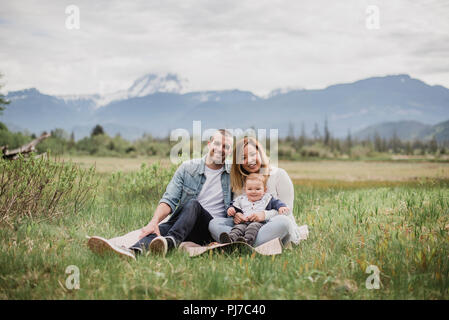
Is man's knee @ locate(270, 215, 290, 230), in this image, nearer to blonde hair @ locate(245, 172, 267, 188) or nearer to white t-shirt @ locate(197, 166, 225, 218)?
blonde hair @ locate(245, 172, 267, 188)

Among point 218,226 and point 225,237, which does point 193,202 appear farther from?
point 225,237

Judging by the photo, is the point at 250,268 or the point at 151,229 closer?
the point at 250,268

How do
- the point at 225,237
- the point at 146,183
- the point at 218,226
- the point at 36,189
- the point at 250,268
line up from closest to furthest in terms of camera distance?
the point at 250,268
the point at 225,237
the point at 218,226
the point at 36,189
the point at 146,183

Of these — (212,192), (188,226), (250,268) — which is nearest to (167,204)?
(188,226)

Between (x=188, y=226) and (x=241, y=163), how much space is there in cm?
113

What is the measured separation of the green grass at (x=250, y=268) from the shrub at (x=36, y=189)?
39 centimetres

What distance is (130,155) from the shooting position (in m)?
32.3

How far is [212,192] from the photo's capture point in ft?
19.1

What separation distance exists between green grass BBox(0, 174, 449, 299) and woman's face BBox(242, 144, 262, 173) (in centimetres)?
125

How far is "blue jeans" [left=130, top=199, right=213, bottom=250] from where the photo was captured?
5.02 m

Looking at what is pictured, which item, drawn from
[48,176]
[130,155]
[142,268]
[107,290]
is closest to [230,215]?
[142,268]

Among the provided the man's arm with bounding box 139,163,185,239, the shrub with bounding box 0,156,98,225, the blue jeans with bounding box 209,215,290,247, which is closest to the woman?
the blue jeans with bounding box 209,215,290,247
